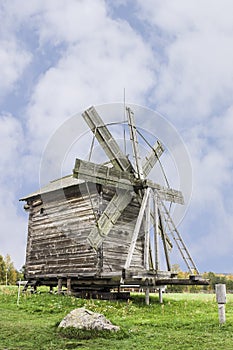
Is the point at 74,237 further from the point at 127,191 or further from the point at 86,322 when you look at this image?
the point at 86,322

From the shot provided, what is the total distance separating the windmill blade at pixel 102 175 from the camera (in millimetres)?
16688

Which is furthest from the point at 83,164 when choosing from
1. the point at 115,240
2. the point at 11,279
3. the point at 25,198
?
the point at 11,279

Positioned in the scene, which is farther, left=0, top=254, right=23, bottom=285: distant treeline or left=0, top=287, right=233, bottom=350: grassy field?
left=0, top=254, right=23, bottom=285: distant treeline

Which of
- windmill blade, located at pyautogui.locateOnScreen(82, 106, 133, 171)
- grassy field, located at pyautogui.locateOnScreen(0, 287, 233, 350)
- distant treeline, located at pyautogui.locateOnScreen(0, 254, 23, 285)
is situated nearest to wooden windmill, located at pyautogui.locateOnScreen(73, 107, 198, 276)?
windmill blade, located at pyautogui.locateOnScreen(82, 106, 133, 171)

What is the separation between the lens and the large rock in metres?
9.55

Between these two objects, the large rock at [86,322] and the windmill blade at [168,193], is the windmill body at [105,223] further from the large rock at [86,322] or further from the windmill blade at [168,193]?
the large rock at [86,322]

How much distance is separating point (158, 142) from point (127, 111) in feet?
7.68

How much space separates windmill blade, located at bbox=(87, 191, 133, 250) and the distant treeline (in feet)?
110

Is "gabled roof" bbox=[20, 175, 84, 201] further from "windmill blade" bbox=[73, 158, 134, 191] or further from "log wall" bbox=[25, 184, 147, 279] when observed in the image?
"windmill blade" bbox=[73, 158, 134, 191]

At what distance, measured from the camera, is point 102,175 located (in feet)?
57.1

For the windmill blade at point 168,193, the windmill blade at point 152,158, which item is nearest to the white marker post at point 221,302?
the windmill blade at point 168,193

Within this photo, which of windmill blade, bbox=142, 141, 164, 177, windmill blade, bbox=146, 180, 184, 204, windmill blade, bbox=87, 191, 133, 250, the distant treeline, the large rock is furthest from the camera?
the distant treeline

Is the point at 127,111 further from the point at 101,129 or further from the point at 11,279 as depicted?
the point at 11,279

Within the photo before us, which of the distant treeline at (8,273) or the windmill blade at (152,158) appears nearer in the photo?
the windmill blade at (152,158)
